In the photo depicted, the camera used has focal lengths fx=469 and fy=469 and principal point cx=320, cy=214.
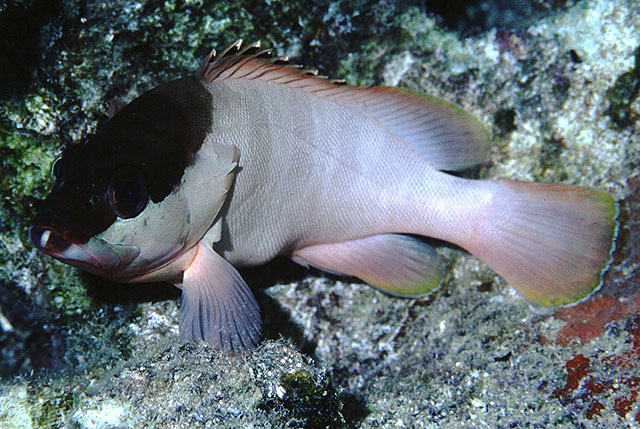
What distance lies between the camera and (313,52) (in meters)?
2.95

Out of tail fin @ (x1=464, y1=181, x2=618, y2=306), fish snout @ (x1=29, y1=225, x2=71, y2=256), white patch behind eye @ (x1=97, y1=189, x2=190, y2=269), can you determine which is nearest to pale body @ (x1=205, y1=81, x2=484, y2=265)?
tail fin @ (x1=464, y1=181, x2=618, y2=306)

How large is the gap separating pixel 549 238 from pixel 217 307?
5.73 ft

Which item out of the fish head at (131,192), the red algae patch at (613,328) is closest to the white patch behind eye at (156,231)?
the fish head at (131,192)

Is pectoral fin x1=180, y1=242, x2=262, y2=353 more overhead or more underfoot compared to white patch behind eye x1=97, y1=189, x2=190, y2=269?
more underfoot

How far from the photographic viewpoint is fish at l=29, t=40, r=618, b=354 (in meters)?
Result: 2.01

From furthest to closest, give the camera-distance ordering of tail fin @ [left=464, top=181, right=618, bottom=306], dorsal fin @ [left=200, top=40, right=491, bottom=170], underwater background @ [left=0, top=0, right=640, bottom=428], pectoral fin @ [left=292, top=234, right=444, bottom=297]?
pectoral fin @ [left=292, top=234, right=444, bottom=297], dorsal fin @ [left=200, top=40, right=491, bottom=170], tail fin @ [left=464, top=181, right=618, bottom=306], underwater background @ [left=0, top=0, right=640, bottom=428]


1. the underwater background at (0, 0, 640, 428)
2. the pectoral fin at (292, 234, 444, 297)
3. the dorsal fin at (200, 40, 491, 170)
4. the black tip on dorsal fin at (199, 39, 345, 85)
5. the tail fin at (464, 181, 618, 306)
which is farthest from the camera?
the pectoral fin at (292, 234, 444, 297)

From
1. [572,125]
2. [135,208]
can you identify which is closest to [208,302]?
[135,208]

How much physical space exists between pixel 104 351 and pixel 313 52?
2.13 meters

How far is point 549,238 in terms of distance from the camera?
2.48m

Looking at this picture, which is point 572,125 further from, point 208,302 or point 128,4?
point 128,4

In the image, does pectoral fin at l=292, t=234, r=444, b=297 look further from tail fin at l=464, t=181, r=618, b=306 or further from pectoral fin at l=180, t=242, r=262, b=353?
pectoral fin at l=180, t=242, r=262, b=353

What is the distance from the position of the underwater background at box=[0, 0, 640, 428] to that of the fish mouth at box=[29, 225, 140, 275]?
46 centimetres

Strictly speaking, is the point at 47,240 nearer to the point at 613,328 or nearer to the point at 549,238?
the point at 549,238
